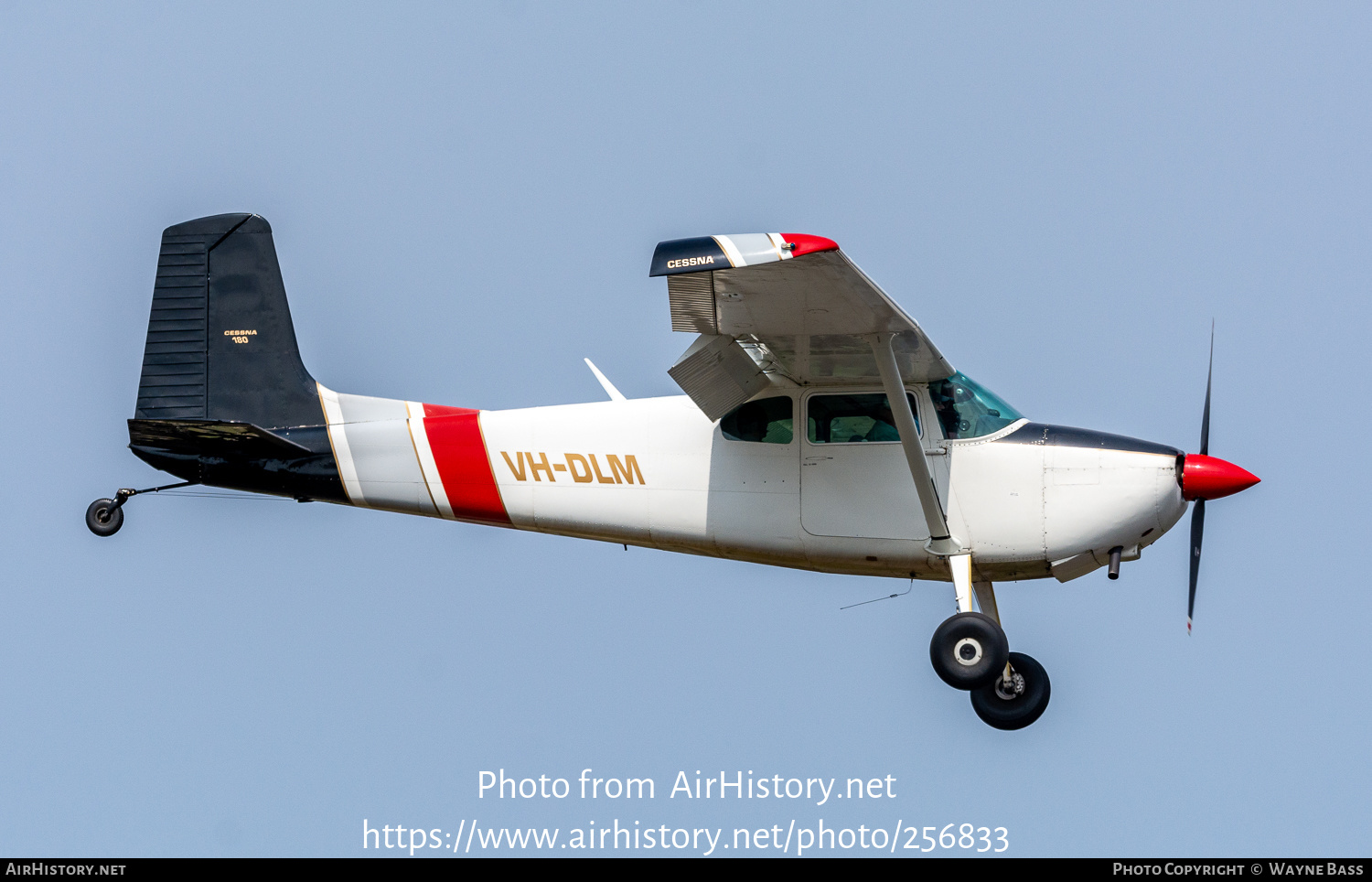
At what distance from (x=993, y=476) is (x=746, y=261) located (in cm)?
309

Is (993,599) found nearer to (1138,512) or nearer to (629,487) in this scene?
(1138,512)

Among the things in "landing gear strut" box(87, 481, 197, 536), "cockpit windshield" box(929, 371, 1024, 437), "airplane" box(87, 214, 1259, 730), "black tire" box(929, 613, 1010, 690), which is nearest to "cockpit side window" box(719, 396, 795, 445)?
"airplane" box(87, 214, 1259, 730)

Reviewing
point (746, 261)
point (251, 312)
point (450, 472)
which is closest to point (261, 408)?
point (251, 312)

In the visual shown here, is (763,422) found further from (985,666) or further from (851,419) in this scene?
(985,666)

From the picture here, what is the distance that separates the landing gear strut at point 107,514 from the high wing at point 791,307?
4.25m

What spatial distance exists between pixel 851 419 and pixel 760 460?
Result: 26.6 inches

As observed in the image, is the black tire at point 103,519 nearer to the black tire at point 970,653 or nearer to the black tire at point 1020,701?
the black tire at point 970,653

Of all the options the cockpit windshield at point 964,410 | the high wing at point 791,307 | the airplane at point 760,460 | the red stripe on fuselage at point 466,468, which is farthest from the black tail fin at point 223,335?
the cockpit windshield at point 964,410

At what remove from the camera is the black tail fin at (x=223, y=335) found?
1092cm

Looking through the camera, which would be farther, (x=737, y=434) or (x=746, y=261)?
(x=737, y=434)

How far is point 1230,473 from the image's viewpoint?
9.76 m

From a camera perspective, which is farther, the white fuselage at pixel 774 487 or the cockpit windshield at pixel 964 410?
the cockpit windshield at pixel 964 410

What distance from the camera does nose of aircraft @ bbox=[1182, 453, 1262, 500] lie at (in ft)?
31.9

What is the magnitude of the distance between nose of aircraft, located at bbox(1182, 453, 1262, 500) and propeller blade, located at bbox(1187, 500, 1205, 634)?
Answer: 0.68 feet
